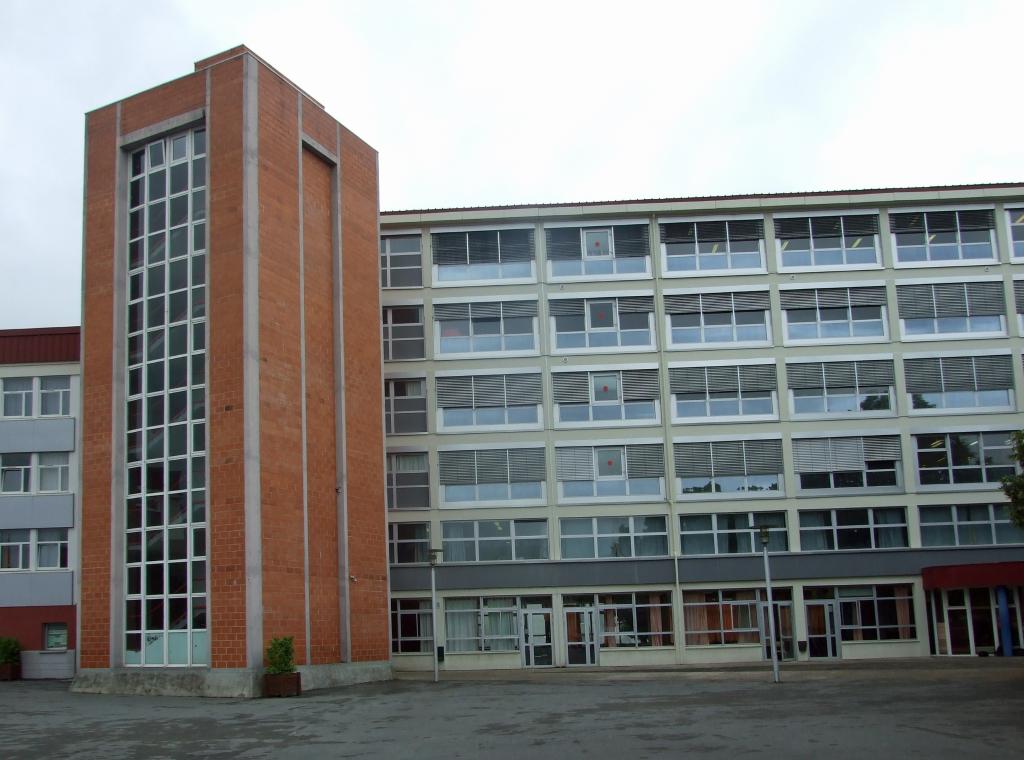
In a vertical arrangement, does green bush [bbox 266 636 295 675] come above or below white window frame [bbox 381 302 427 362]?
below

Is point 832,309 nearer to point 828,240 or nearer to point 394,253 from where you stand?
point 828,240

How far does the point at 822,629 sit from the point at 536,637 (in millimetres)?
9313

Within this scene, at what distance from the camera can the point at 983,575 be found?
3484 centimetres

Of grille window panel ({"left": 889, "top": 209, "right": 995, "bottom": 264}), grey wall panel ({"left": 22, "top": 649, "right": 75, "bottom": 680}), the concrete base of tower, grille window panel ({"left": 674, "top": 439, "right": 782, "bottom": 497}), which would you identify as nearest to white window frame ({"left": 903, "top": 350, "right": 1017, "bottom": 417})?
grille window panel ({"left": 889, "top": 209, "right": 995, "bottom": 264})

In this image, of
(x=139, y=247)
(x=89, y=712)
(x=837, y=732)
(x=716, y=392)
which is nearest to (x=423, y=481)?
(x=716, y=392)

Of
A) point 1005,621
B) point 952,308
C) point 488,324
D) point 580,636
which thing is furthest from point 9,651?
point 952,308

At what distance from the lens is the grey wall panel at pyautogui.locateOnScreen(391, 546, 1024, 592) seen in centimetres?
3747

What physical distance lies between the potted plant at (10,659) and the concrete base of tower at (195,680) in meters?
6.18

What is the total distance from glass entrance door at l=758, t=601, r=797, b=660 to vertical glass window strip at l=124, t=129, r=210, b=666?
62.5 ft

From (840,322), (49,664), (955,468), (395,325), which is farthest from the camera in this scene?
(395,325)

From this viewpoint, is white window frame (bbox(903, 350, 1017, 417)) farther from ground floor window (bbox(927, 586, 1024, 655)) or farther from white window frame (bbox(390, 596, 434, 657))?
white window frame (bbox(390, 596, 434, 657))

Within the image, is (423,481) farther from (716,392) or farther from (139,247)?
(139,247)

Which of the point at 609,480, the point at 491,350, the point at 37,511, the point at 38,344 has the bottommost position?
the point at 37,511

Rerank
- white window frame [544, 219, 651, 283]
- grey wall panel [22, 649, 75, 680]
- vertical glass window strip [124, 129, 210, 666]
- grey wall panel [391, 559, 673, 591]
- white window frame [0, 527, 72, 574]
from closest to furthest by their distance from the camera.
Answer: vertical glass window strip [124, 129, 210, 666] → grey wall panel [22, 649, 75, 680] → white window frame [0, 527, 72, 574] → grey wall panel [391, 559, 673, 591] → white window frame [544, 219, 651, 283]
